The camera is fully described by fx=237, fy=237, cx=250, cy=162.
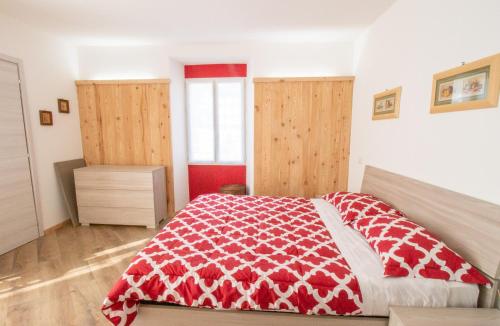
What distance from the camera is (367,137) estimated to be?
2.68 metres

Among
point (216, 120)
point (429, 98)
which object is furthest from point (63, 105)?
point (429, 98)

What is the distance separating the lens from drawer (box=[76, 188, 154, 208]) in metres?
3.17

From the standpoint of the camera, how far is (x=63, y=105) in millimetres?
3240

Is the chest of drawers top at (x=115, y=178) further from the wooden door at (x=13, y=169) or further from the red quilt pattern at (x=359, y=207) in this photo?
the red quilt pattern at (x=359, y=207)

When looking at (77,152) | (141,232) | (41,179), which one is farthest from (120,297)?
(77,152)

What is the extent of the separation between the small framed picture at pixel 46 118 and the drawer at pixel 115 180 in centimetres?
69

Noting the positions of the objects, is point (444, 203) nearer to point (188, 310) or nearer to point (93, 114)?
point (188, 310)

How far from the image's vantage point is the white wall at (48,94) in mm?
2697

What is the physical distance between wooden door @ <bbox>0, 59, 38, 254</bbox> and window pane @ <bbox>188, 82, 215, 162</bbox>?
2.09 meters

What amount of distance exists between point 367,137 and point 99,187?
3454 millimetres

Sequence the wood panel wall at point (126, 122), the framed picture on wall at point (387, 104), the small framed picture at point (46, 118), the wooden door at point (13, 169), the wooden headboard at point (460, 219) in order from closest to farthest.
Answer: the wooden headboard at point (460, 219)
the framed picture on wall at point (387, 104)
the wooden door at point (13, 169)
the small framed picture at point (46, 118)
the wood panel wall at point (126, 122)

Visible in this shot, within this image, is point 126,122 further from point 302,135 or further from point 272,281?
point 272,281

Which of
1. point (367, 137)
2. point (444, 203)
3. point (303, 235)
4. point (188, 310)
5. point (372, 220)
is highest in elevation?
point (367, 137)

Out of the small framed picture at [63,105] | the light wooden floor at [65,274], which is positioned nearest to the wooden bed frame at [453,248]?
the light wooden floor at [65,274]
